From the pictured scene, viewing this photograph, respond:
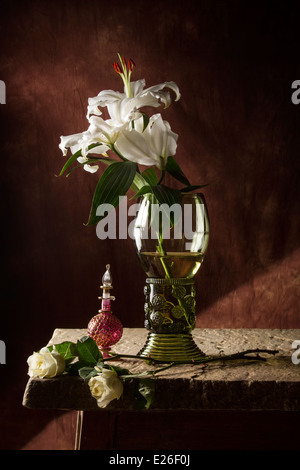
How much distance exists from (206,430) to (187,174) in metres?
0.97

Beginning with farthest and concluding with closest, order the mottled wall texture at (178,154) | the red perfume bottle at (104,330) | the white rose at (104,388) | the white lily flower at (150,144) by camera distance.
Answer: the mottled wall texture at (178,154) < the red perfume bottle at (104,330) < the white lily flower at (150,144) < the white rose at (104,388)

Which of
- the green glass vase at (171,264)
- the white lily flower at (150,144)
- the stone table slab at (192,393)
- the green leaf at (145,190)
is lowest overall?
the stone table slab at (192,393)

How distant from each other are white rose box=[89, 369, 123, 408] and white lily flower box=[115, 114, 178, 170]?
393 mm

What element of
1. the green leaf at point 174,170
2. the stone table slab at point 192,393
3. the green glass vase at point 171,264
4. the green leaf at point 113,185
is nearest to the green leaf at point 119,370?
the stone table slab at point 192,393

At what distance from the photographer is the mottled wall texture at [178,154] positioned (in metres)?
1.87

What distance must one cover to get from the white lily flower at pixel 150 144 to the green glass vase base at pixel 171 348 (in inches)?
13.3

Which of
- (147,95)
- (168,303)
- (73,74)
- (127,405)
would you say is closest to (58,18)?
(73,74)

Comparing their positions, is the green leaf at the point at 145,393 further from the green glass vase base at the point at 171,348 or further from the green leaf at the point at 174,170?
the green leaf at the point at 174,170

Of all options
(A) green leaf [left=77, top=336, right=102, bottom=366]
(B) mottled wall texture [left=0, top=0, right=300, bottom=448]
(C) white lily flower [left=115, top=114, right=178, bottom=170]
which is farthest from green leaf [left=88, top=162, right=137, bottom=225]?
(B) mottled wall texture [left=0, top=0, right=300, bottom=448]

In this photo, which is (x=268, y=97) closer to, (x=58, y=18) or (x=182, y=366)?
(x=58, y=18)

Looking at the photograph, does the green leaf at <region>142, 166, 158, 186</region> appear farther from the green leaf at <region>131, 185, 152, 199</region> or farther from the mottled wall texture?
the mottled wall texture

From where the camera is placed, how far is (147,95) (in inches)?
42.4

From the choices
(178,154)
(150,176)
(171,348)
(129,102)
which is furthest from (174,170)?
(178,154)

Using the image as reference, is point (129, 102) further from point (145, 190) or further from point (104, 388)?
point (104, 388)
